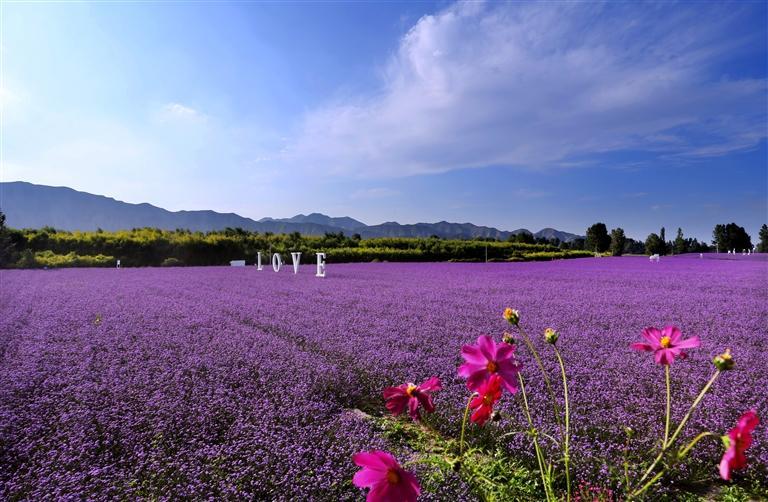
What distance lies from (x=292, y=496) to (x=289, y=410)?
73 cm

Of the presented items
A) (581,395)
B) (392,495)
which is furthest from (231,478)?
(581,395)

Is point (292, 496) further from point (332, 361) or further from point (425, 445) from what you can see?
point (332, 361)

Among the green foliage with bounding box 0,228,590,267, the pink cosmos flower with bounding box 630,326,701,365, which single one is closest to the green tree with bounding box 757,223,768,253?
the green foliage with bounding box 0,228,590,267

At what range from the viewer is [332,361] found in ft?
11.5

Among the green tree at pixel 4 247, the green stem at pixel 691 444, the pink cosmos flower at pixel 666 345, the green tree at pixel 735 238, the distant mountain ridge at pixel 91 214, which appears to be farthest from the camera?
the distant mountain ridge at pixel 91 214

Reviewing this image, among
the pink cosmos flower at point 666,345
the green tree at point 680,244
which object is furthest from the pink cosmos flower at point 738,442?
the green tree at point 680,244

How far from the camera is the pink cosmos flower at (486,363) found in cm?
120

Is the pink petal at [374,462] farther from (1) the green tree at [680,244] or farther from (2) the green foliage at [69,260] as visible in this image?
(1) the green tree at [680,244]

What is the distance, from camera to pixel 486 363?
121 centimetres

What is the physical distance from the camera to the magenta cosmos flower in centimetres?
96

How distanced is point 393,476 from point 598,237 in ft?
149

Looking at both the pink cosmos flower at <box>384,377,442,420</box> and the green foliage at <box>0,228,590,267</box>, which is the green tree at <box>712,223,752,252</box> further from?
the pink cosmos flower at <box>384,377,442,420</box>

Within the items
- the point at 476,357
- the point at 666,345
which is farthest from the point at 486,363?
the point at 666,345

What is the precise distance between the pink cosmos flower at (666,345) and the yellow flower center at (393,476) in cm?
71
